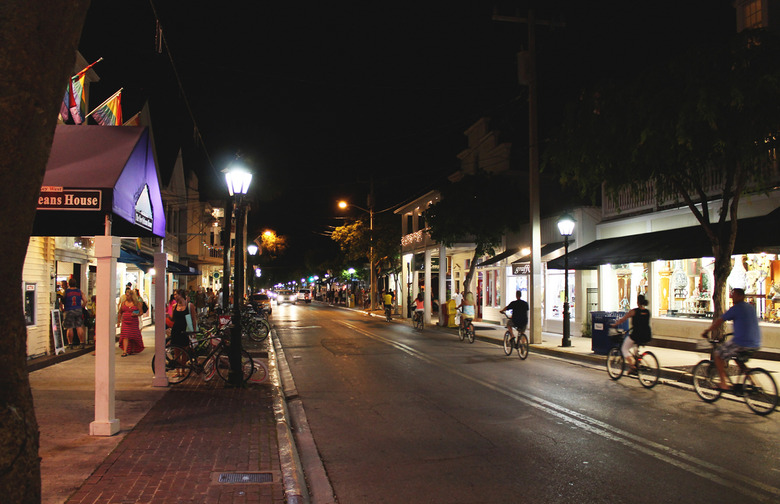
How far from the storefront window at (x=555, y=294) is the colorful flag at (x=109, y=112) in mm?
17908

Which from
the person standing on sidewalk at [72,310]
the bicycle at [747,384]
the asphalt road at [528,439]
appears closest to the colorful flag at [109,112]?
the person standing on sidewalk at [72,310]

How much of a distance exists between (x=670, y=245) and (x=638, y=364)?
629 cm

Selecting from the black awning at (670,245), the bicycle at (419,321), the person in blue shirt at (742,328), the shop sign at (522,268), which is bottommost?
the bicycle at (419,321)

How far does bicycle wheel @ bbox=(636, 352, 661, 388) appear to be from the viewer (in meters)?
11.4

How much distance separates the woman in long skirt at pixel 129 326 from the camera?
619 inches

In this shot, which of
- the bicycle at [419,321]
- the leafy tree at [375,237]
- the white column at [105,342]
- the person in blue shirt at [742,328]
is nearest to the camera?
the white column at [105,342]

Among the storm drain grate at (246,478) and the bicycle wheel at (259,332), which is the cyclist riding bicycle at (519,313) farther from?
the storm drain grate at (246,478)

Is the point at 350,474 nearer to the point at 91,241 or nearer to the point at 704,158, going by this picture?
the point at 704,158

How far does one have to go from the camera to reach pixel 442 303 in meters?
30.2

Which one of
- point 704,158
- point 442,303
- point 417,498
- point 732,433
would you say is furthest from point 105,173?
point 442,303

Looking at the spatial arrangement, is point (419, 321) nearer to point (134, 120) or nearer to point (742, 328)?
point (134, 120)

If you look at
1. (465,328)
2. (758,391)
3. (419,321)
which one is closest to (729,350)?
(758,391)

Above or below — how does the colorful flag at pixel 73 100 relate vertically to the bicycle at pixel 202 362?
above

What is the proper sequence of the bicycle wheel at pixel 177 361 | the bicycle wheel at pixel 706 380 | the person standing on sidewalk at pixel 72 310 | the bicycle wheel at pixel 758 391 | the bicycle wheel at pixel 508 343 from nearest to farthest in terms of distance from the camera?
the bicycle wheel at pixel 758 391 → the bicycle wheel at pixel 706 380 → the bicycle wheel at pixel 177 361 → the person standing on sidewalk at pixel 72 310 → the bicycle wheel at pixel 508 343
